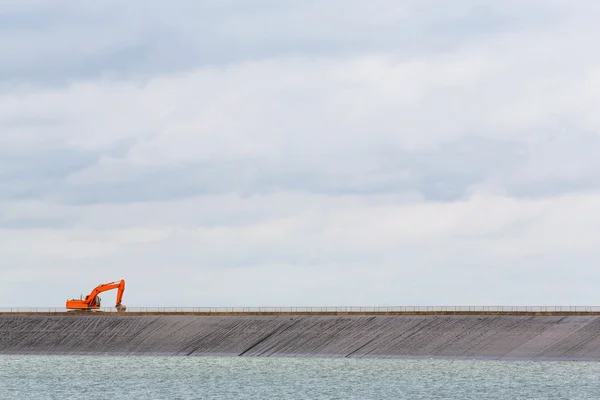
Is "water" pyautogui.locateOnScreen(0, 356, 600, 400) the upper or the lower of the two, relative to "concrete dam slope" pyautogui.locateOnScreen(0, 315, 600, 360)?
lower

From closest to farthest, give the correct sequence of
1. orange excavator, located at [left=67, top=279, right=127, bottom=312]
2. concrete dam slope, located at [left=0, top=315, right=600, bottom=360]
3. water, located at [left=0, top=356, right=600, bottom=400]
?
water, located at [left=0, top=356, right=600, bottom=400] < concrete dam slope, located at [left=0, top=315, right=600, bottom=360] < orange excavator, located at [left=67, top=279, right=127, bottom=312]

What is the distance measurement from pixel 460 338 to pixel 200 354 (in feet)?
107

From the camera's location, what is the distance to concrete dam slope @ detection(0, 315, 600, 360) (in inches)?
4958

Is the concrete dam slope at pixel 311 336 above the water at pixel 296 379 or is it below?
above

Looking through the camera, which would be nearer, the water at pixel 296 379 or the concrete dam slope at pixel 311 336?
the water at pixel 296 379

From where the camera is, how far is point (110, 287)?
165750mm

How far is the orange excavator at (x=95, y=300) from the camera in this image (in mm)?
162375

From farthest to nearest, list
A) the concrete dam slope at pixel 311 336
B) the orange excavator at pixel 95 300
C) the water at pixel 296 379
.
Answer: the orange excavator at pixel 95 300 → the concrete dam slope at pixel 311 336 → the water at pixel 296 379

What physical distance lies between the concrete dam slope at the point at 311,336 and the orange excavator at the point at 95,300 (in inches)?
174

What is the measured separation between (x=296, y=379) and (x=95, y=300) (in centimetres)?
6638

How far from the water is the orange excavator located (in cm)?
2840

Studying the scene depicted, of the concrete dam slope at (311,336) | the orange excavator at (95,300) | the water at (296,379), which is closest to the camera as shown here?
the water at (296,379)

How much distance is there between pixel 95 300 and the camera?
164 meters

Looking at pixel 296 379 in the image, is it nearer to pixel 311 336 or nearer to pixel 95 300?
pixel 311 336
